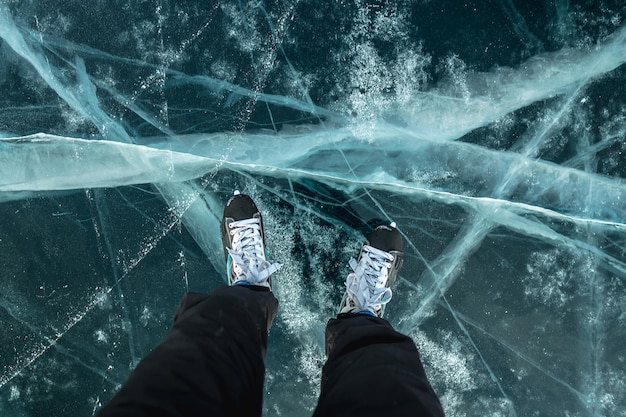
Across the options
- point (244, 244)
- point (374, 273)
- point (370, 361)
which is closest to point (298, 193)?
point (244, 244)

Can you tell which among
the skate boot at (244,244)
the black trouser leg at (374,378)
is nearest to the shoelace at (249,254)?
the skate boot at (244,244)

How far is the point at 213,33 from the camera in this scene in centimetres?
178

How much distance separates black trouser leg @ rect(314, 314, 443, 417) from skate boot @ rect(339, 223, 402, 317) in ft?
0.80

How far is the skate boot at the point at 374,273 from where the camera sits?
1659mm

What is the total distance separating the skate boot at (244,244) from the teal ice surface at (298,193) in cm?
7

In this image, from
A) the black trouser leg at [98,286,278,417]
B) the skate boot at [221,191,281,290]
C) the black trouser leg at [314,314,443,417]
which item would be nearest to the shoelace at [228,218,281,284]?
the skate boot at [221,191,281,290]

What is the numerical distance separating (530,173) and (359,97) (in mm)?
749

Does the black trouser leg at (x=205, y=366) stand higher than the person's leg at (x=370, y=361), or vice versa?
the black trouser leg at (x=205, y=366)

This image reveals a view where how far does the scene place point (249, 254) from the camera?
5.55ft

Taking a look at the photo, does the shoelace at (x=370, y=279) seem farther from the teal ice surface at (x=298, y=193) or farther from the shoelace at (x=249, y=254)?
the shoelace at (x=249, y=254)

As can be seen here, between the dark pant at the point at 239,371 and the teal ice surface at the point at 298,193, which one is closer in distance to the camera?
the dark pant at the point at 239,371

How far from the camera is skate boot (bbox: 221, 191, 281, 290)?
65.3 inches

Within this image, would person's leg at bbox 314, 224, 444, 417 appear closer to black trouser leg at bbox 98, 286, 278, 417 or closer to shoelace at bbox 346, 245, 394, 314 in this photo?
Answer: shoelace at bbox 346, 245, 394, 314

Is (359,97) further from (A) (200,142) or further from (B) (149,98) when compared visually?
(B) (149,98)
